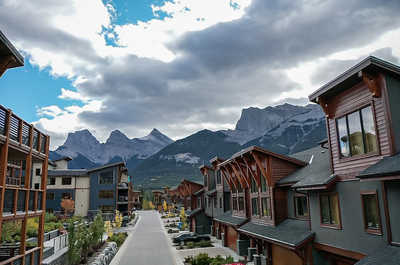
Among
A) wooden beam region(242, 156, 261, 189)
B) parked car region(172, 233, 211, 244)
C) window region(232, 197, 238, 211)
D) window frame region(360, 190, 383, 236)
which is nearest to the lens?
window frame region(360, 190, 383, 236)

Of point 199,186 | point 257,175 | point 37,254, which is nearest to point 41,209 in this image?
point 37,254

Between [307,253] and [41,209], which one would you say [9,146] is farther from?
[307,253]

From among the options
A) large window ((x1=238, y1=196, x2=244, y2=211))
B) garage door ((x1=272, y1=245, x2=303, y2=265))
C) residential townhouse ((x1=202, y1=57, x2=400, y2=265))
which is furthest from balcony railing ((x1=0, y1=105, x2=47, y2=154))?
large window ((x1=238, y1=196, x2=244, y2=211))

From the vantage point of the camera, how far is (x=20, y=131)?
15492 millimetres

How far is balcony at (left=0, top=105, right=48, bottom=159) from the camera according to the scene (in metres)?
13.9

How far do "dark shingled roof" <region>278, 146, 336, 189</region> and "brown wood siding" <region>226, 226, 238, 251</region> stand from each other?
449 inches

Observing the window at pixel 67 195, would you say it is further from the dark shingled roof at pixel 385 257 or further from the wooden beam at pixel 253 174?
the dark shingled roof at pixel 385 257

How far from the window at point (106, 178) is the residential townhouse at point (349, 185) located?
149ft

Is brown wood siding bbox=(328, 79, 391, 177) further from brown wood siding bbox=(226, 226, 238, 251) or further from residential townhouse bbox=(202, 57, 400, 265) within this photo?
brown wood siding bbox=(226, 226, 238, 251)

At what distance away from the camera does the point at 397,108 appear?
12.4 meters

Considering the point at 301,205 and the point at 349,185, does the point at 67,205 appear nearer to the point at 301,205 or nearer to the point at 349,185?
the point at 301,205

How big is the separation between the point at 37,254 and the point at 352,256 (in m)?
16.8

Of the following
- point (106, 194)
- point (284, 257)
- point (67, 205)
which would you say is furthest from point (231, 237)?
point (67, 205)

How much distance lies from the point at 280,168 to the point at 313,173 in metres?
4.44
